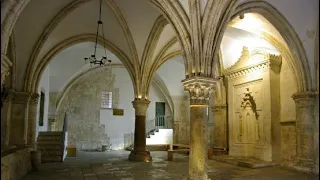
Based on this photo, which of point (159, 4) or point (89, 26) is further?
point (89, 26)

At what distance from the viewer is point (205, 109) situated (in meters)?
5.77

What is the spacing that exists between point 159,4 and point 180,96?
1055cm

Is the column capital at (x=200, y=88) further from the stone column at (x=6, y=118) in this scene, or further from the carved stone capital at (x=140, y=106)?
the stone column at (x=6, y=118)

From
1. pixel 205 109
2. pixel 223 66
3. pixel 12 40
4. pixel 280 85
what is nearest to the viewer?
pixel 205 109

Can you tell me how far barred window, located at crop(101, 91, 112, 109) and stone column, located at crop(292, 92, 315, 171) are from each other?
10.3m

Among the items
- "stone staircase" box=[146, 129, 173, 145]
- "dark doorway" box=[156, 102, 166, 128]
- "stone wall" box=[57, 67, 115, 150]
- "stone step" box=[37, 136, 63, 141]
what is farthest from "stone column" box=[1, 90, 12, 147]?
"dark doorway" box=[156, 102, 166, 128]

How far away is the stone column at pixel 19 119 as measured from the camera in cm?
850

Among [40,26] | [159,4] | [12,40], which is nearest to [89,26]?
[40,26]

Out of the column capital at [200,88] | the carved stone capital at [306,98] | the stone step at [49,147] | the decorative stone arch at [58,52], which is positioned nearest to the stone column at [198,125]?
the column capital at [200,88]

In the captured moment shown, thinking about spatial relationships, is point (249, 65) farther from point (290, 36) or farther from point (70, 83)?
point (70, 83)

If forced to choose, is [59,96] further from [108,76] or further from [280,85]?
[280,85]

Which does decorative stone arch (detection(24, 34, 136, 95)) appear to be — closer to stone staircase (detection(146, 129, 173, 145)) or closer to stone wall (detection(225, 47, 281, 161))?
stone wall (detection(225, 47, 281, 161))

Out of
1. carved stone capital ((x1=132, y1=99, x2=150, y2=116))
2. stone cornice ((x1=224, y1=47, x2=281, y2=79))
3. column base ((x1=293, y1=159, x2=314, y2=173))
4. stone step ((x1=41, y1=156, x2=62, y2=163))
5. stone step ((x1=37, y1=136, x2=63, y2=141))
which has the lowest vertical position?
stone step ((x1=41, y1=156, x2=62, y2=163))

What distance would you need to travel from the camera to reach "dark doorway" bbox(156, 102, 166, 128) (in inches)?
667
